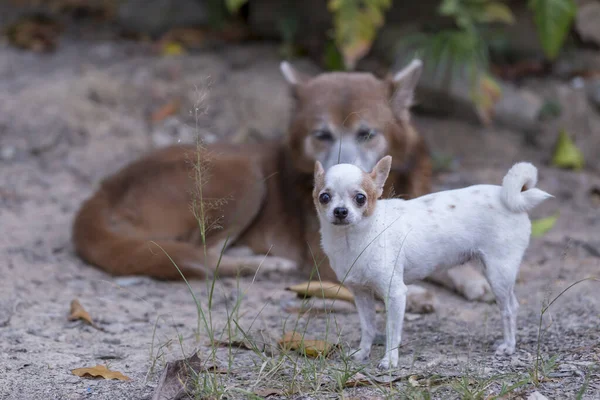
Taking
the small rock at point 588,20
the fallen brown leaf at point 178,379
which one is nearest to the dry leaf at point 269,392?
the fallen brown leaf at point 178,379

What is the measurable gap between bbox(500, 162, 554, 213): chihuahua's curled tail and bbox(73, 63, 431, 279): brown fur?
1680mm

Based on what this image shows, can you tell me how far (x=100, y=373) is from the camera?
2910 mm

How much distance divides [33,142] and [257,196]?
2289mm

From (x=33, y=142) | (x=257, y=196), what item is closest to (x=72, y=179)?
(x=33, y=142)

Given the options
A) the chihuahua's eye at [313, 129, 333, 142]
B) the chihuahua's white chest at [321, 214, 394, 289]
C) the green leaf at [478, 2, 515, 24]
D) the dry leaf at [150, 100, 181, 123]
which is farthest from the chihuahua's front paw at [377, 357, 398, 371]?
the dry leaf at [150, 100, 181, 123]

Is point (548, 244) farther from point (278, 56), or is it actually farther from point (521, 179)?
point (278, 56)

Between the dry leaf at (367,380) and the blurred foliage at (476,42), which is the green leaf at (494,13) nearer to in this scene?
the blurred foliage at (476,42)

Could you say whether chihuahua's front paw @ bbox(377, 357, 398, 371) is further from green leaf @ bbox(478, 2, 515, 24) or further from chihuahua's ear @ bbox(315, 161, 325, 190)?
green leaf @ bbox(478, 2, 515, 24)

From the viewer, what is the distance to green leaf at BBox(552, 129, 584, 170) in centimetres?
607

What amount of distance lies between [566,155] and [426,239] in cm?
358

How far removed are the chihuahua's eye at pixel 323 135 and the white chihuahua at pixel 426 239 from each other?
5.49ft

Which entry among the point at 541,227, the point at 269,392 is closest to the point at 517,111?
the point at 541,227

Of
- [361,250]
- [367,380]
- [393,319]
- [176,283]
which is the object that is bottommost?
[176,283]

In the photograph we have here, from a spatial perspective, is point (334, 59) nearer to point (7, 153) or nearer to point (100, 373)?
point (7, 153)
